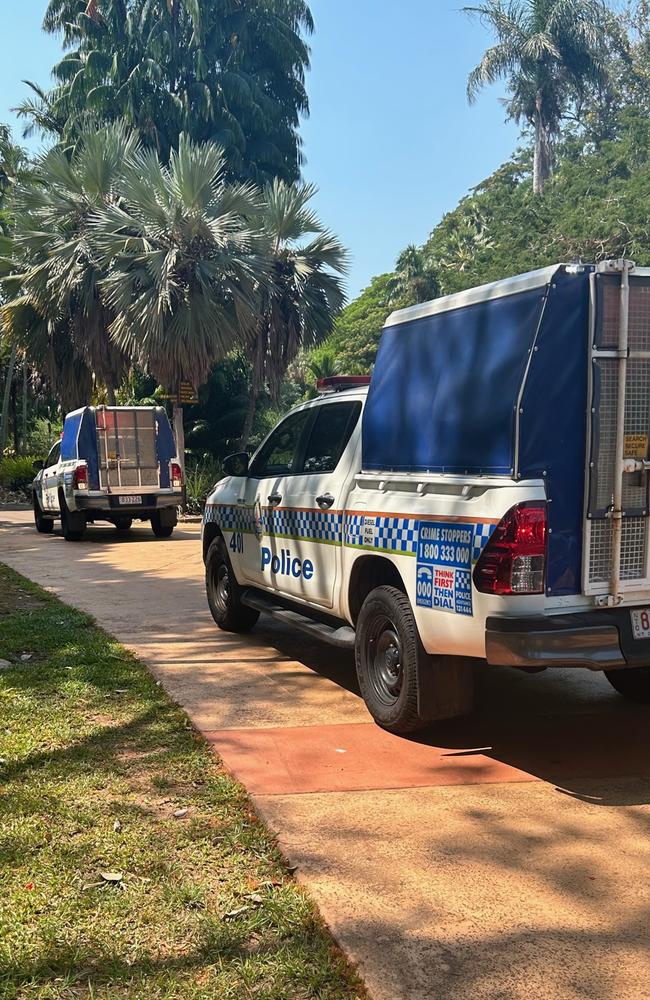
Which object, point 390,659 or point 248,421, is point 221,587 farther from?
point 248,421

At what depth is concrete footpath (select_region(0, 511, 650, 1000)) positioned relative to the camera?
9.23 feet

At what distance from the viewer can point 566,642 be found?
393 centimetres

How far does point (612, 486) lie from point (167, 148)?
38209 mm

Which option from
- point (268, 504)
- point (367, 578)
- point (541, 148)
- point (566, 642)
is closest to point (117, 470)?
point (268, 504)

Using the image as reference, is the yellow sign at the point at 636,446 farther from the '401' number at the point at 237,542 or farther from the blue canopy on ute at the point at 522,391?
the '401' number at the point at 237,542

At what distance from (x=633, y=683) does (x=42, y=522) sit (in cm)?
1381

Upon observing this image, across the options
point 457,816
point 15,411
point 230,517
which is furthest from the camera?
point 15,411

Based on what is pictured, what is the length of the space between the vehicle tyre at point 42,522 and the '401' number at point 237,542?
35.1 ft

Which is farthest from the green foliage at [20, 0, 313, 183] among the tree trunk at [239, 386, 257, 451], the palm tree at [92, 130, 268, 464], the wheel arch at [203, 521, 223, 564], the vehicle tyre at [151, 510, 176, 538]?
the wheel arch at [203, 521, 223, 564]

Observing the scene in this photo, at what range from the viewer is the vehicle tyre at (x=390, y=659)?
4.60 meters

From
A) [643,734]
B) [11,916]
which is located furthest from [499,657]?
[11,916]

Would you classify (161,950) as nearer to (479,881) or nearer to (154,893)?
(154,893)

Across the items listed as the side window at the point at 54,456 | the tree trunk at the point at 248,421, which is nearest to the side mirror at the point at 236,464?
the side window at the point at 54,456

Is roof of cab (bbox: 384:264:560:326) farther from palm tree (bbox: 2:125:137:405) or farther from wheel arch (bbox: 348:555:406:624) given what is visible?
palm tree (bbox: 2:125:137:405)
